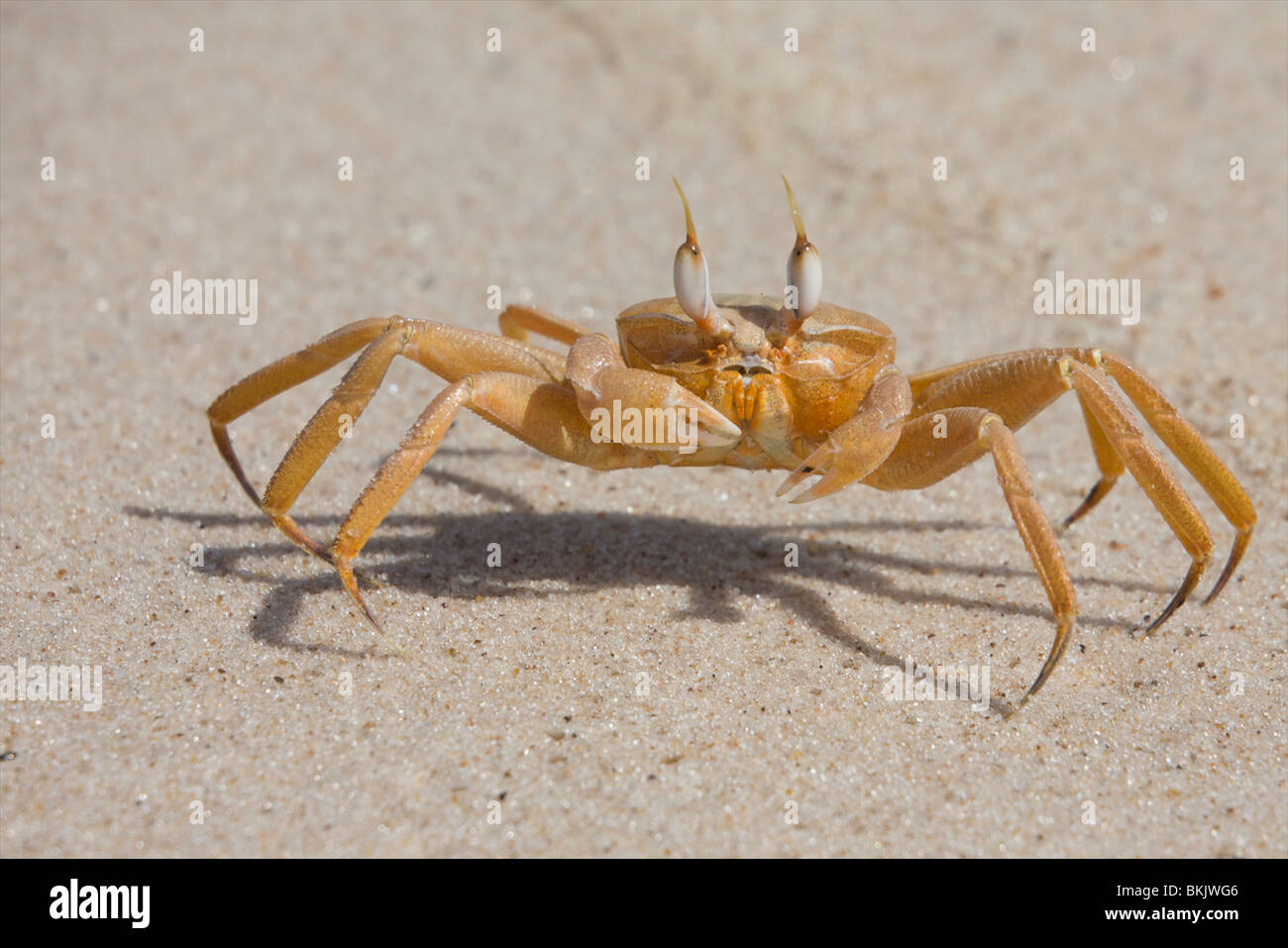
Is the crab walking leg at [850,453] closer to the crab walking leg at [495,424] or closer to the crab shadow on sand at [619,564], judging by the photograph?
the crab walking leg at [495,424]

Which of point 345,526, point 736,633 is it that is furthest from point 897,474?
point 345,526

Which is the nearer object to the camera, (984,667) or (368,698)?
(368,698)

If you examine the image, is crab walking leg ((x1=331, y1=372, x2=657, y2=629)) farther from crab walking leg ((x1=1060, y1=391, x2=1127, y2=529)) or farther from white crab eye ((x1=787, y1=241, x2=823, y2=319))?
crab walking leg ((x1=1060, y1=391, x2=1127, y2=529))

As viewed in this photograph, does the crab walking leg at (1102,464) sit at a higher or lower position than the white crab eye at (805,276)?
lower

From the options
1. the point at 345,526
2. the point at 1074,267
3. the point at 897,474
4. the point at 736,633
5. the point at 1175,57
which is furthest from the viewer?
the point at 1175,57

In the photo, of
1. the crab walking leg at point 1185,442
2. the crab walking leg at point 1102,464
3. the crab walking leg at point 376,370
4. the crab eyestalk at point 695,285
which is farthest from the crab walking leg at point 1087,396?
the crab walking leg at point 376,370

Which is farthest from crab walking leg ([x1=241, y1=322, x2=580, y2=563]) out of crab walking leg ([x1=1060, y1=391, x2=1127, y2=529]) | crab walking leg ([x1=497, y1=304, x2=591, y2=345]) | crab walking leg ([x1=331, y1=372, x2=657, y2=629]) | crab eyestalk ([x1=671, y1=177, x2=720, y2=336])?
crab walking leg ([x1=1060, y1=391, x2=1127, y2=529])
